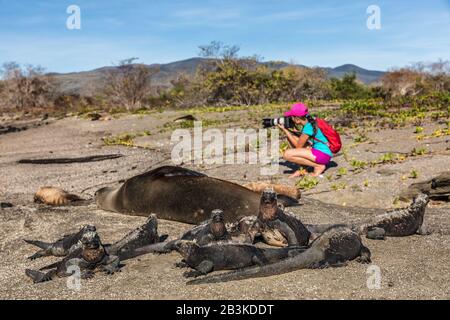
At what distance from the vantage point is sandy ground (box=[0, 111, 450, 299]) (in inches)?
156

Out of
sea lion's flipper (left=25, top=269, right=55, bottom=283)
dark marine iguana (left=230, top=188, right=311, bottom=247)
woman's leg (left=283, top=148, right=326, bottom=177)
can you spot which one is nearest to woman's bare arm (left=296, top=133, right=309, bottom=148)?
woman's leg (left=283, top=148, right=326, bottom=177)

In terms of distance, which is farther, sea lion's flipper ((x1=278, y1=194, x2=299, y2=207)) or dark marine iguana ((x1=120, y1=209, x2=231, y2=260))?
sea lion's flipper ((x1=278, y1=194, x2=299, y2=207))

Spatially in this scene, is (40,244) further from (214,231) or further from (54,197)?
(54,197)

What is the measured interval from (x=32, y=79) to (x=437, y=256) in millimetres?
44746

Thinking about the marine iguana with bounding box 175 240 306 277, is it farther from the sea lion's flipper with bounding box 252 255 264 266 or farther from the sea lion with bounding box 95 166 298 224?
the sea lion with bounding box 95 166 298 224

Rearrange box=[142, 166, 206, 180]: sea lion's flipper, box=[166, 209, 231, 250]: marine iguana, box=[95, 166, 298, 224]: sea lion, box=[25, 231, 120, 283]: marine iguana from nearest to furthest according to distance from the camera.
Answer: box=[25, 231, 120, 283]: marine iguana → box=[166, 209, 231, 250]: marine iguana → box=[95, 166, 298, 224]: sea lion → box=[142, 166, 206, 180]: sea lion's flipper

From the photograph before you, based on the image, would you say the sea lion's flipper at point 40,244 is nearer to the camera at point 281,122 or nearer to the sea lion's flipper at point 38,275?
the sea lion's flipper at point 38,275

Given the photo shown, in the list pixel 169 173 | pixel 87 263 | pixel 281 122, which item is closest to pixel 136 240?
pixel 87 263

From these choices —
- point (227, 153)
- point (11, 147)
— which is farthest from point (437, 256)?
point (11, 147)

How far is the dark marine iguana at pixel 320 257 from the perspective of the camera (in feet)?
13.5

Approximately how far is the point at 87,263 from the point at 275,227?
165cm

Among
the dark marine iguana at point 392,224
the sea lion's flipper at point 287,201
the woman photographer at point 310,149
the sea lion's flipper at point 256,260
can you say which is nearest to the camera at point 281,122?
the woman photographer at point 310,149

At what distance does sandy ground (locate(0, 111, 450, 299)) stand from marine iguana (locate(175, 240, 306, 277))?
0.17 metres

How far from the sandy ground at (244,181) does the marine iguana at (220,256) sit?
Answer: 170 mm
